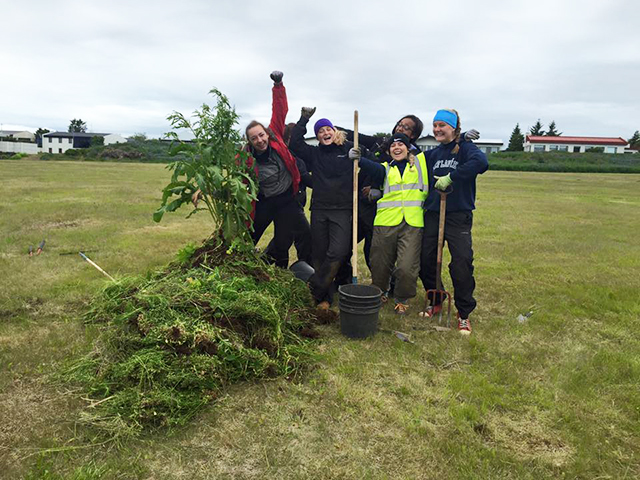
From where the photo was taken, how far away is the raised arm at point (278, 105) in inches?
194

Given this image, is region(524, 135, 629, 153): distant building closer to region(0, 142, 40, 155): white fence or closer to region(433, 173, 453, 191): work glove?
region(433, 173, 453, 191): work glove

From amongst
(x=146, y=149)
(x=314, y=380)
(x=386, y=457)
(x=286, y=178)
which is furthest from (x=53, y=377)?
(x=146, y=149)

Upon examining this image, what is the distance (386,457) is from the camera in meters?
2.80

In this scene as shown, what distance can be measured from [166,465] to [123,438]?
1.34 ft

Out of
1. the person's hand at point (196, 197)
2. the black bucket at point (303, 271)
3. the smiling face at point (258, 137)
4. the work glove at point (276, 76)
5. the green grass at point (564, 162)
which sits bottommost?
the black bucket at point (303, 271)

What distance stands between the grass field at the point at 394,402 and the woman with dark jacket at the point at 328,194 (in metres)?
0.74

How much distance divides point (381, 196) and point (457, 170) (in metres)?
1.00

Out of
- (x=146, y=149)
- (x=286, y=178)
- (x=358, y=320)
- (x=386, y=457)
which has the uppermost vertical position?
(x=146, y=149)

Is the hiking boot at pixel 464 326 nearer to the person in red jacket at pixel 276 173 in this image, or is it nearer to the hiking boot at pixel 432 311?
the hiking boot at pixel 432 311

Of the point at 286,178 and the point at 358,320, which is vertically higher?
the point at 286,178

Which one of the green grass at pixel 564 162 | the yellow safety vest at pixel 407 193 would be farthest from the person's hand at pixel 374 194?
the green grass at pixel 564 162

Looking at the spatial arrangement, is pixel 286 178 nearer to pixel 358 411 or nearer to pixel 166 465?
pixel 358 411

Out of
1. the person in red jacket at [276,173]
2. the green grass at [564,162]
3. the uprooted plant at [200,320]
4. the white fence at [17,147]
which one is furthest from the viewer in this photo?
the white fence at [17,147]

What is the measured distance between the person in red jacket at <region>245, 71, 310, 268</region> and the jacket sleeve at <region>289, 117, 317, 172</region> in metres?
0.12
